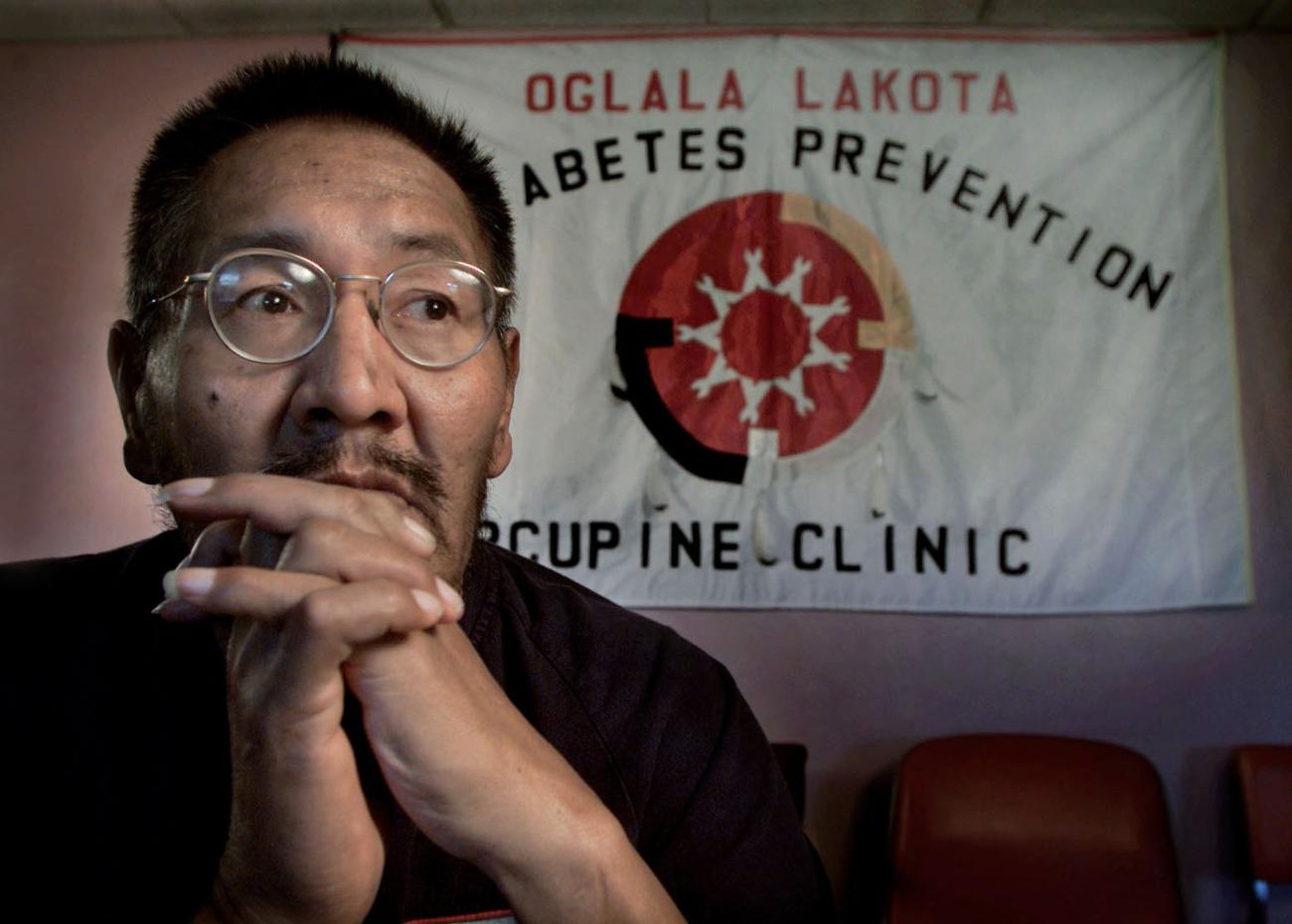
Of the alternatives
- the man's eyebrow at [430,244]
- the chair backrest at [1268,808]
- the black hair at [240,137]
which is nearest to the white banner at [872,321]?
the chair backrest at [1268,808]

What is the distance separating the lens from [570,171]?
7.64 feet

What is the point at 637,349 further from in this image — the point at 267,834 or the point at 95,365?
the point at 267,834

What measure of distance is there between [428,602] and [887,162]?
6.65 feet

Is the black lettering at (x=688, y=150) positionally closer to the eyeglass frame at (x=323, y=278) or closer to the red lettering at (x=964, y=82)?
the red lettering at (x=964, y=82)

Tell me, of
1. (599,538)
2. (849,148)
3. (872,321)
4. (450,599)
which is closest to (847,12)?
(849,148)

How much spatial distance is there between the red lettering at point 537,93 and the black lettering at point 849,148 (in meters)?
0.72

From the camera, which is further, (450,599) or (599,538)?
(599,538)

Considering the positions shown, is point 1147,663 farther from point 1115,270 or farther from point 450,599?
point 450,599

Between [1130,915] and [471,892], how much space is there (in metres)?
1.53

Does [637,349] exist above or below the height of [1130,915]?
above

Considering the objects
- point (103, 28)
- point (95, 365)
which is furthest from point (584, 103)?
point (95, 365)

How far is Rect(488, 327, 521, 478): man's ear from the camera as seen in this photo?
97 cm

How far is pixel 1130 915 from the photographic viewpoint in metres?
1.79

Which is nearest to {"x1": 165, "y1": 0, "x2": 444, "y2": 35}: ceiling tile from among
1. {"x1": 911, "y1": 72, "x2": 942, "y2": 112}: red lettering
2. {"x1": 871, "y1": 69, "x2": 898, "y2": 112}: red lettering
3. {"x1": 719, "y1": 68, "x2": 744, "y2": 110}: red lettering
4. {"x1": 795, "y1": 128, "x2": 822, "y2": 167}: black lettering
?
{"x1": 719, "y1": 68, "x2": 744, "y2": 110}: red lettering
